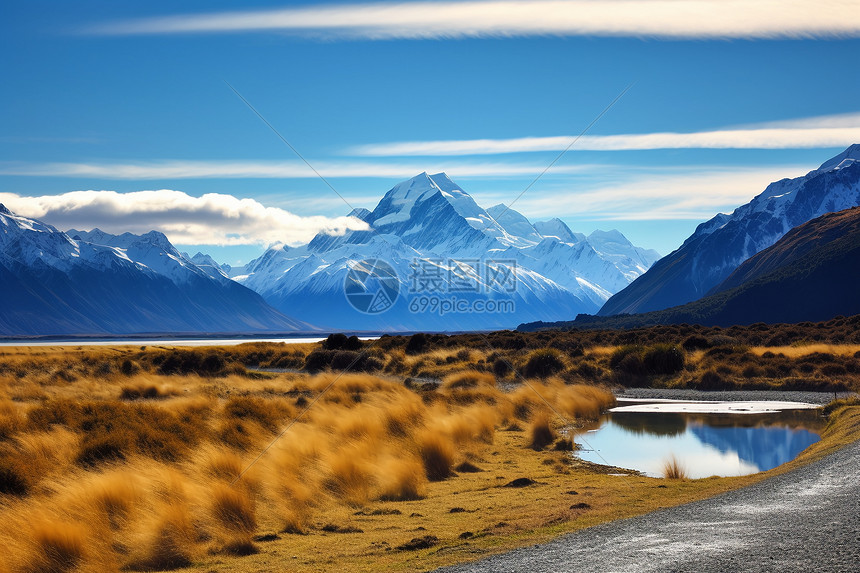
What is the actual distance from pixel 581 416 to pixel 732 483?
11668 millimetres

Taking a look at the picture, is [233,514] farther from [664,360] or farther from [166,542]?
[664,360]

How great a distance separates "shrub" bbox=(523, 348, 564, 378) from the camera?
37.5m

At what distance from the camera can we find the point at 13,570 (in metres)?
8.49

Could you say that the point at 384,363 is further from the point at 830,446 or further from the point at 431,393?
the point at 830,446

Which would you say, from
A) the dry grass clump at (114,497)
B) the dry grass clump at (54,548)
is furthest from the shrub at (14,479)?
the dry grass clump at (54,548)

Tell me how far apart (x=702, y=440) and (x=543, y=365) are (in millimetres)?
18114

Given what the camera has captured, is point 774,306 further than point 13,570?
Yes

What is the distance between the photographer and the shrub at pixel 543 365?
123ft

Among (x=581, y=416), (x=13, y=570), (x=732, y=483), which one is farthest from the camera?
(x=581, y=416)

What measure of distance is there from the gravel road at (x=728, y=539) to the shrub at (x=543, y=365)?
26.1m

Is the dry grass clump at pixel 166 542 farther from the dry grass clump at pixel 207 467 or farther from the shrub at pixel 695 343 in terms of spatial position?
the shrub at pixel 695 343

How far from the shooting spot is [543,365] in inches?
1501

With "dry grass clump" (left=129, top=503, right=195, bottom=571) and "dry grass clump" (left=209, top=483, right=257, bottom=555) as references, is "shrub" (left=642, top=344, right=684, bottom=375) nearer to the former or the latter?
"dry grass clump" (left=209, top=483, right=257, bottom=555)

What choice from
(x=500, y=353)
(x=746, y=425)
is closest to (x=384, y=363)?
(x=500, y=353)
